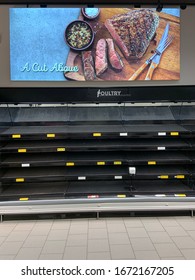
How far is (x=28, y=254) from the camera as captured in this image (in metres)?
3.47

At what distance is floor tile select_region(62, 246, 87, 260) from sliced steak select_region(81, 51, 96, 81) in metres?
3.23

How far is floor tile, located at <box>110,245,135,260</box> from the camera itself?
3.35 meters

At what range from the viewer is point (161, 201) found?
15.0ft

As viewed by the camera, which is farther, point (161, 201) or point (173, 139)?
point (173, 139)

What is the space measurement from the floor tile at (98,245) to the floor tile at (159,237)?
2.07ft

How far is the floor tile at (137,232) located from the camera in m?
4.00

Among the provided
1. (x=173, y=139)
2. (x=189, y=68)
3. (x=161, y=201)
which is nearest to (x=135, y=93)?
(x=173, y=139)

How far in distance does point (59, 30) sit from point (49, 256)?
158 inches

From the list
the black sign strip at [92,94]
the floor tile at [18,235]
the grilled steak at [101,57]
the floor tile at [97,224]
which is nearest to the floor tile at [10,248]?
the floor tile at [18,235]

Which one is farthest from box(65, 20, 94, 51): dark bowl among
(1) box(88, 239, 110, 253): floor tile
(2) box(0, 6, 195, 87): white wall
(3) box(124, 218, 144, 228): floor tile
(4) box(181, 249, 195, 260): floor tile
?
(4) box(181, 249, 195, 260): floor tile

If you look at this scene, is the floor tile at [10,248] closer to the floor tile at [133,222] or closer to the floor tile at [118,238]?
the floor tile at [118,238]

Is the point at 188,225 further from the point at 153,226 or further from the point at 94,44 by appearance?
the point at 94,44
